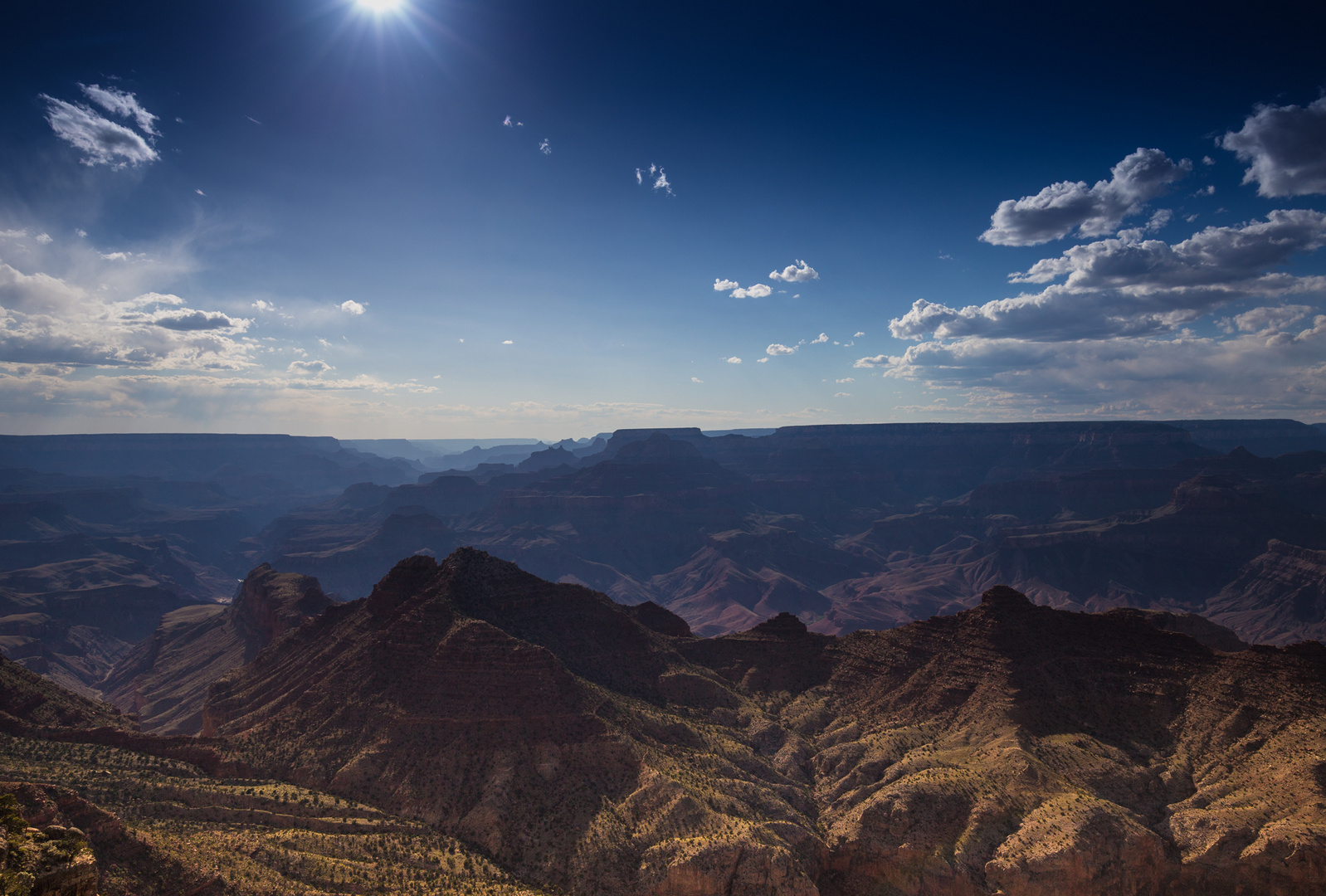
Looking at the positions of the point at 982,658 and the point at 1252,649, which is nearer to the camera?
the point at 1252,649

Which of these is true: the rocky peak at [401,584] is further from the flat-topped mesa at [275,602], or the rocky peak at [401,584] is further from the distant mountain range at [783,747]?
the flat-topped mesa at [275,602]

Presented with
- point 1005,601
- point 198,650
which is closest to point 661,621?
point 1005,601

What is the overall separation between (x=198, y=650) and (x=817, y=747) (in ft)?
530

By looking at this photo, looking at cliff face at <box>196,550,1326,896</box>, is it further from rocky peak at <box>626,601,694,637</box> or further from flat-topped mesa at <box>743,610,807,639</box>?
rocky peak at <box>626,601,694,637</box>

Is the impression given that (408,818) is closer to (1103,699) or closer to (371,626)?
(371,626)

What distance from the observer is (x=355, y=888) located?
49.3 m

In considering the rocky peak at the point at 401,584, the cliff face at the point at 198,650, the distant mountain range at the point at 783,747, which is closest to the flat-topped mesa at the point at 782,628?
the distant mountain range at the point at 783,747

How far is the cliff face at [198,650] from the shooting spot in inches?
5236

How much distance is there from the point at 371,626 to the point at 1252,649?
101 metres

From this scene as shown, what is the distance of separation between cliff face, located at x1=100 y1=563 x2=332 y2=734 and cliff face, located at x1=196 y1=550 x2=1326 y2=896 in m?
50.2

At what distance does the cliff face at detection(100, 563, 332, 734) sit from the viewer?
5236 inches

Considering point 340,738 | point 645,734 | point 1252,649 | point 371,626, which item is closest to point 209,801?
point 340,738

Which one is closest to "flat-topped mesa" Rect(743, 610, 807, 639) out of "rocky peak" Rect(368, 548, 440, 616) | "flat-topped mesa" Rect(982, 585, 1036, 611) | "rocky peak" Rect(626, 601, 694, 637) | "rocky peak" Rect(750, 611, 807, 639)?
"rocky peak" Rect(750, 611, 807, 639)

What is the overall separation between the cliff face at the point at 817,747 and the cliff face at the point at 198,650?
50.2 metres
